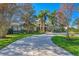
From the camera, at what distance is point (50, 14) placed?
639 centimetres

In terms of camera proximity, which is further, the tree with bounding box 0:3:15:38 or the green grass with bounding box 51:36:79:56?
the tree with bounding box 0:3:15:38

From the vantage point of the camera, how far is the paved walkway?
20.7ft

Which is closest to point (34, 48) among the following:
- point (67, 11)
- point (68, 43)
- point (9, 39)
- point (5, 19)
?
point (9, 39)

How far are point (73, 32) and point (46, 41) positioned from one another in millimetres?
482

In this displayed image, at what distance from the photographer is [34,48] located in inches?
251

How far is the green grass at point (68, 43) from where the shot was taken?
630cm

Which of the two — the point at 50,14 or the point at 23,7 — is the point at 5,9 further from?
the point at 50,14

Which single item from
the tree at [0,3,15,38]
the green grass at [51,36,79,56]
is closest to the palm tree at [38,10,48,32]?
the green grass at [51,36,79,56]

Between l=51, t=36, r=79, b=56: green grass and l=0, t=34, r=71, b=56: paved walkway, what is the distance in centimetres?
7

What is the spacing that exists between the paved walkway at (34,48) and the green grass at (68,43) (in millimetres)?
69

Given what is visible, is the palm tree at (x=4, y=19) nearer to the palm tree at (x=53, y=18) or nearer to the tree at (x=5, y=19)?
the tree at (x=5, y=19)

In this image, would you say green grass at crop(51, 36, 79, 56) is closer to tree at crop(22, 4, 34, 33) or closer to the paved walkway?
the paved walkway

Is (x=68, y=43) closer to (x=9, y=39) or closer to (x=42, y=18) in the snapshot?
(x=42, y=18)

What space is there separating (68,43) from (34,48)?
22.8 inches
